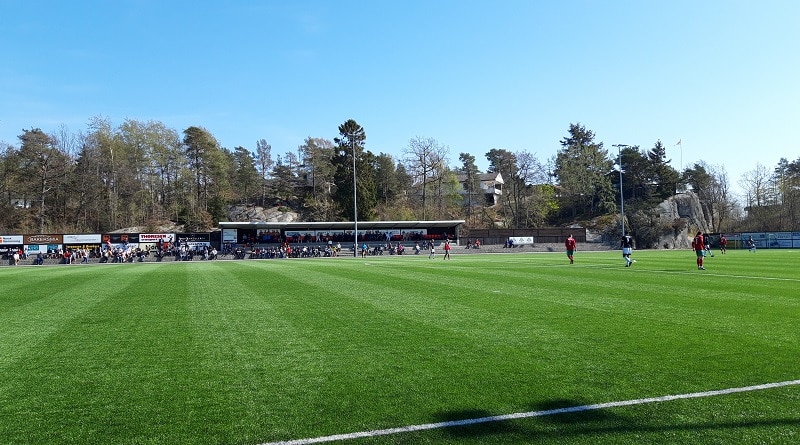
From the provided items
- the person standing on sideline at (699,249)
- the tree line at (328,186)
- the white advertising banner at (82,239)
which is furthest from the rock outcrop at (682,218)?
the white advertising banner at (82,239)

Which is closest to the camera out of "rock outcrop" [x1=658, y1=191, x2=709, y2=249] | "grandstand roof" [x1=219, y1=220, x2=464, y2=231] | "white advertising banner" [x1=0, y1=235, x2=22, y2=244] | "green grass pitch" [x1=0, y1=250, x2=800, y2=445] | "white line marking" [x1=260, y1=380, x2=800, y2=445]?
"white line marking" [x1=260, y1=380, x2=800, y2=445]

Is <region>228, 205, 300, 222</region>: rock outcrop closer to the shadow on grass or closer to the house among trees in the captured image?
the house among trees

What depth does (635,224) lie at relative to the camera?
76.0 metres

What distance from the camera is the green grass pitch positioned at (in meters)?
4.30

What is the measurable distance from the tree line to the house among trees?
45 centimetres

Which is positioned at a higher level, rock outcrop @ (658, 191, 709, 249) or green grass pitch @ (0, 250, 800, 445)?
rock outcrop @ (658, 191, 709, 249)

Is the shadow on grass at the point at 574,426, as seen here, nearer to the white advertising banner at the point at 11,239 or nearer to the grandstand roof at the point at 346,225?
the grandstand roof at the point at 346,225

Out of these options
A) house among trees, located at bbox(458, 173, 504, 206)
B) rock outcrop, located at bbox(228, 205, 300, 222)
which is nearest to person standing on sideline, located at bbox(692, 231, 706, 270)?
house among trees, located at bbox(458, 173, 504, 206)

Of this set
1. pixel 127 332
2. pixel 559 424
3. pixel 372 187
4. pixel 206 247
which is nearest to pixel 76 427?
pixel 559 424

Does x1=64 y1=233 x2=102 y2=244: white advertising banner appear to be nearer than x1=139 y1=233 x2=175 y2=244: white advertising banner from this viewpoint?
Yes

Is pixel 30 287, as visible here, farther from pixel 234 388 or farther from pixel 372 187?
pixel 372 187

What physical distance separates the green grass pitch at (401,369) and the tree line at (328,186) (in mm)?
64314

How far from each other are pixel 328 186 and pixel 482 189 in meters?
31.8

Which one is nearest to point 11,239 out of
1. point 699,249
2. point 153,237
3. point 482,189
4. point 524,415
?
point 153,237
